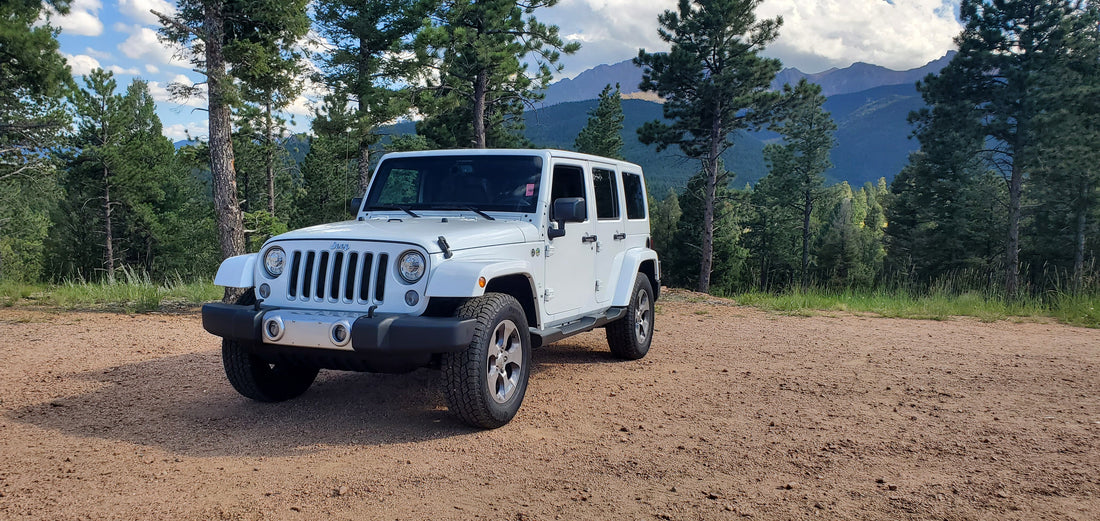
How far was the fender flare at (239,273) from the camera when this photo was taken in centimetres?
470

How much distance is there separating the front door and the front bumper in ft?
4.71

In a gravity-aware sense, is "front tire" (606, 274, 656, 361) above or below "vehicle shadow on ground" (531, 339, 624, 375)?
above

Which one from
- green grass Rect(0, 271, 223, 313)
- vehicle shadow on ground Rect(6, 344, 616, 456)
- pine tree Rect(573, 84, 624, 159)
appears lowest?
vehicle shadow on ground Rect(6, 344, 616, 456)

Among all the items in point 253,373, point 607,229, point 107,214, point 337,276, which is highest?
point 107,214

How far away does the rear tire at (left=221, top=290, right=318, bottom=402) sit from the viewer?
4926 mm

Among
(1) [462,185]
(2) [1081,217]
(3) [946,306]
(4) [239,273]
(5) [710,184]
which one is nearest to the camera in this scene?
(4) [239,273]

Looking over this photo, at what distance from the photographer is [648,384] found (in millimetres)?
6051

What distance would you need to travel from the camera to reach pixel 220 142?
38.5ft

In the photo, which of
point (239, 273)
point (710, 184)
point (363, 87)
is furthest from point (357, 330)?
point (710, 184)

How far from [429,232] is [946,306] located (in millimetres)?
10088

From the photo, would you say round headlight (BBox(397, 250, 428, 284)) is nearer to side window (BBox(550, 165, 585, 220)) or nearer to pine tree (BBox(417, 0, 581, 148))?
side window (BBox(550, 165, 585, 220))

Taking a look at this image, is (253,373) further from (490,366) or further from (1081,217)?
(1081,217)

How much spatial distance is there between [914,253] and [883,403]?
140 feet

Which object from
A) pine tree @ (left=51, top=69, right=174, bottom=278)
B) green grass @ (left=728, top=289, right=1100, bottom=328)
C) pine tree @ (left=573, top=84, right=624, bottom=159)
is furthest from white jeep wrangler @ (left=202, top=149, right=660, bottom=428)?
pine tree @ (left=573, top=84, right=624, bottom=159)
